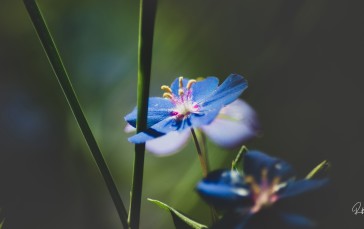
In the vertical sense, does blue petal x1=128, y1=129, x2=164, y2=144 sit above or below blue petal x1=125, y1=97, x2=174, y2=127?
above

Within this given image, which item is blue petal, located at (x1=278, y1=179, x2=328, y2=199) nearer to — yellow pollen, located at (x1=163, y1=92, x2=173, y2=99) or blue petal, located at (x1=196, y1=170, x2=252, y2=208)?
blue petal, located at (x1=196, y1=170, x2=252, y2=208)

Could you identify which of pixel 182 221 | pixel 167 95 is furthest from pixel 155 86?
pixel 182 221

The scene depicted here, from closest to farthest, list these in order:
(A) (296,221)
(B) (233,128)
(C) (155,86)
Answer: (A) (296,221) < (B) (233,128) < (C) (155,86)

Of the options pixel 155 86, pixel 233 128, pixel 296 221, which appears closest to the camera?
pixel 296 221

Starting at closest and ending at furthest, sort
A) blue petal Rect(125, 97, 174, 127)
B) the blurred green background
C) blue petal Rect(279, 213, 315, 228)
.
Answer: blue petal Rect(279, 213, 315, 228)
blue petal Rect(125, 97, 174, 127)
the blurred green background

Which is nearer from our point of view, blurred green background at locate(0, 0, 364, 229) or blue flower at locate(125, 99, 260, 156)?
blue flower at locate(125, 99, 260, 156)

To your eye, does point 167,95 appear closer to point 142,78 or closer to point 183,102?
point 183,102

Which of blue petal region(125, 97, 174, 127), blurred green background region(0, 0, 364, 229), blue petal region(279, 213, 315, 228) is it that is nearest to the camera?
blue petal region(279, 213, 315, 228)

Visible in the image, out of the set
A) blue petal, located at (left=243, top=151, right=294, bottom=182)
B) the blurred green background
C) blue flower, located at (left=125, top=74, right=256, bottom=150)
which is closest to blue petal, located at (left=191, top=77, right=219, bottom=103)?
blue flower, located at (left=125, top=74, right=256, bottom=150)

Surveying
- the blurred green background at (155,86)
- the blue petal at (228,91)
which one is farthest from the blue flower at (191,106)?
the blurred green background at (155,86)
